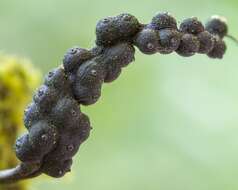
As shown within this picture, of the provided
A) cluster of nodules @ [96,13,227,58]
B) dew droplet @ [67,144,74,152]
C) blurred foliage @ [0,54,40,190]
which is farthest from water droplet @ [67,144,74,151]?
blurred foliage @ [0,54,40,190]

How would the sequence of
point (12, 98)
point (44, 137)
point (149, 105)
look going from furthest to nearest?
point (149, 105) < point (12, 98) < point (44, 137)

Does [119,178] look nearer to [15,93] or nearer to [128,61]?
[15,93]

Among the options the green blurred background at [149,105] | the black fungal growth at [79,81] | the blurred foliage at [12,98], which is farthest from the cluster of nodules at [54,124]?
the green blurred background at [149,105]

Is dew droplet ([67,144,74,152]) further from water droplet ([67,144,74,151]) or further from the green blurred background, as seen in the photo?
the green blurred background

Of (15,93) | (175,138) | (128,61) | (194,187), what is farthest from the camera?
(175,138)

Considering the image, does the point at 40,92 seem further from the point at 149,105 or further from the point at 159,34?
the point at 149,105

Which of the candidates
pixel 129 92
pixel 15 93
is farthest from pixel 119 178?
pixel 15 93

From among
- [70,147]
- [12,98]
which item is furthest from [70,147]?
[12,98]
